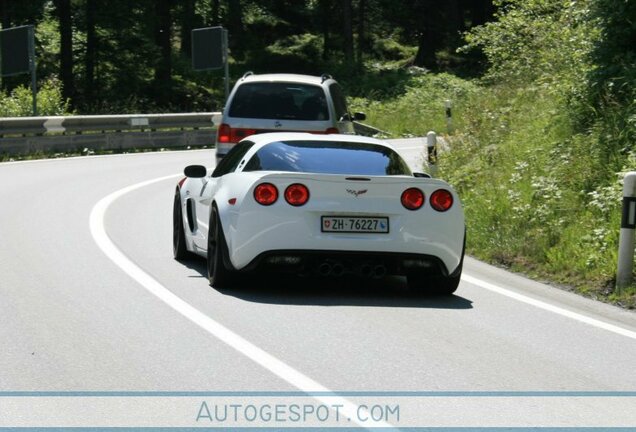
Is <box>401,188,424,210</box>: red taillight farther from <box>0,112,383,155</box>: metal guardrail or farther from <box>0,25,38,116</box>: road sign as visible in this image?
<box>0,25,38,116</box>: road sign

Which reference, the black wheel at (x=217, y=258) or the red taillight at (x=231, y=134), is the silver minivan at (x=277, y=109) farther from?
the black wheel at (x=217, y=258)

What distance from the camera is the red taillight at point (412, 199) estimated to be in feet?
35.0

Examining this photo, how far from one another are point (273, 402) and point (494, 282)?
5.44 metres

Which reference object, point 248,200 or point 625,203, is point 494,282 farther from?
point 248,200

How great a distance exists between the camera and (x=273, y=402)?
22.2 ft

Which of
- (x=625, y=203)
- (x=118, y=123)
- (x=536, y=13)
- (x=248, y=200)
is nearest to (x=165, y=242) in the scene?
(x=248, y=200)

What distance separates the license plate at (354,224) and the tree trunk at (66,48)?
3853 centimetres

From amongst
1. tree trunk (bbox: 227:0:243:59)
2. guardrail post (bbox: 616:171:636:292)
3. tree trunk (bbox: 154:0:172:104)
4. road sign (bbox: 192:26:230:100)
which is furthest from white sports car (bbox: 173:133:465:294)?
tree trunk (bbox: 227:0:243:59)

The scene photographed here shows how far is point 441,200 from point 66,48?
39.7 meters

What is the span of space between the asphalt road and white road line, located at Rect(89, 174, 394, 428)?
0.06 feet

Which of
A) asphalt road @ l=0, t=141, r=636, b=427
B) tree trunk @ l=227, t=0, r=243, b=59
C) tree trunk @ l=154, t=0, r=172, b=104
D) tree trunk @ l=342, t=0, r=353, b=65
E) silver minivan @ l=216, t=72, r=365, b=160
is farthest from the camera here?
tree trunk @ l=227, t=0, r=243, b=59

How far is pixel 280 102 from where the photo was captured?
63.6 feet

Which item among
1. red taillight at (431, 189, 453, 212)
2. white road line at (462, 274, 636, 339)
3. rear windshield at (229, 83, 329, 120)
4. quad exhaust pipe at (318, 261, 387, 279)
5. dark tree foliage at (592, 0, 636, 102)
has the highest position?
dark tree foliage at (592, 0, 636, 102)

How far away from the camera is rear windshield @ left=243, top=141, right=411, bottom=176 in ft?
36.3
